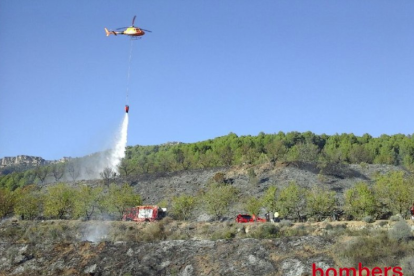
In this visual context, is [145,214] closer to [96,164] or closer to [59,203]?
[59,203]

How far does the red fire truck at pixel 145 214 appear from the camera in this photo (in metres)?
59.6

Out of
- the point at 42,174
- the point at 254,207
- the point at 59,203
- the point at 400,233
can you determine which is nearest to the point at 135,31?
the point at 254,207

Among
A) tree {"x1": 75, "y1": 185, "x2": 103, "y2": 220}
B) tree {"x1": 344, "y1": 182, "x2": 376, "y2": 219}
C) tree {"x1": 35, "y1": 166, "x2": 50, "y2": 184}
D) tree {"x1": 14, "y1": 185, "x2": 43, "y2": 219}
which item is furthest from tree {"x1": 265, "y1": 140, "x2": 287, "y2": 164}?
tree {"x1": 35, "y1": 166, "x2": 50, "y2": 184}

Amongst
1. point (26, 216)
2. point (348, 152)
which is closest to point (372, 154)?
point (348, 152)

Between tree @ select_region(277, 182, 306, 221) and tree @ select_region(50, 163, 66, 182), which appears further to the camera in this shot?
tree @ select_region(50, 163, 66, 182)

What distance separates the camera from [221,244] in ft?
108

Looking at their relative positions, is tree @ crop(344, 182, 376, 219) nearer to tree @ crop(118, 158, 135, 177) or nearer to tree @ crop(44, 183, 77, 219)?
tree @ crop(44, 183, 77, 219)

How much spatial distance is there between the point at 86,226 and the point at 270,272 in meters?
30.3

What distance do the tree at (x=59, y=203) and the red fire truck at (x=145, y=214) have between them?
8.77 m

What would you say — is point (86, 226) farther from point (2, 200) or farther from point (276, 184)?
point (276, 184)

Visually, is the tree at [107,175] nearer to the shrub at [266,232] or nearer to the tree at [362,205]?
the tree at [362,205]

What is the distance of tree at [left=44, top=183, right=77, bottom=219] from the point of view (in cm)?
6538

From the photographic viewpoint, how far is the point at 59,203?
2589 inches

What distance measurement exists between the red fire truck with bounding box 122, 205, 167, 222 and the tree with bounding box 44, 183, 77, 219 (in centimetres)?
877
